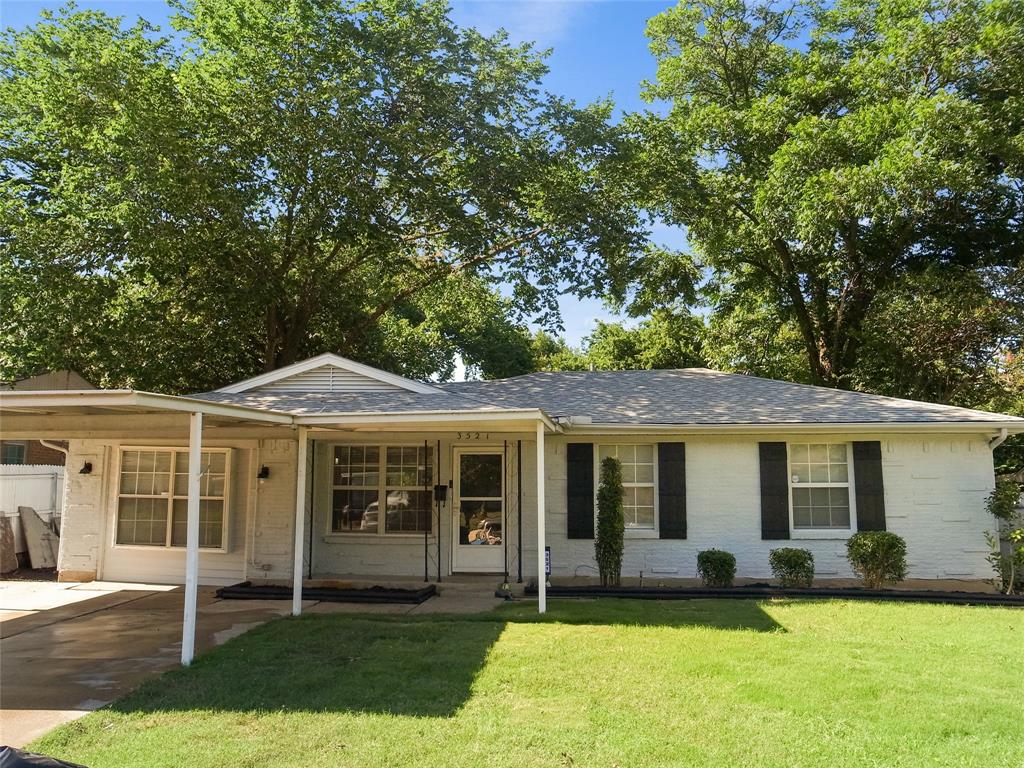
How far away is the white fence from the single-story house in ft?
9.42

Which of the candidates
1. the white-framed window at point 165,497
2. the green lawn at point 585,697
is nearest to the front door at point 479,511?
the green lawn at point 585,697

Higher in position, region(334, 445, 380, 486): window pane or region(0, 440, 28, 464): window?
region(0, 440, 28, 464): window

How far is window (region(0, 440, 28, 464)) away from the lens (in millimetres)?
21266

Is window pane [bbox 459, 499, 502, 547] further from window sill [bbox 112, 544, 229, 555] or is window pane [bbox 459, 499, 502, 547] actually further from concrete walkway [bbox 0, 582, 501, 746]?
window sill [bbox 112, 544, 229, 555]

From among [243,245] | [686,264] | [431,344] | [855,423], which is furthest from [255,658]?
[431,344]

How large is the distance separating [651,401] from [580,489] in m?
2.32

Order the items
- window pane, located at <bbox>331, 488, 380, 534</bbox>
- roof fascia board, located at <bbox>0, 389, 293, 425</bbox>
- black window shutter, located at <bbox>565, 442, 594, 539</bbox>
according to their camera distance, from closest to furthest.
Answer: roof fascia board, located at <bbox>0, 389, 293, 425</bbox>, black window shutter, located at <bbox>565, 442, 594, 539</bbox>, window pane, located at <bbox>331, 488, 380, 534</bbox>

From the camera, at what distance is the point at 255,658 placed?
23.3 feet

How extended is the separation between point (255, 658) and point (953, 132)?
49.9 ft

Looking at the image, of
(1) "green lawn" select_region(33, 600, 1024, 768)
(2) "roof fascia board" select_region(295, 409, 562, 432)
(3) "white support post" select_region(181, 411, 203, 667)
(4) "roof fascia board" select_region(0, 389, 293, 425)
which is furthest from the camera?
(2) "roof fascia board" select_region(295, 409, 562, 432)

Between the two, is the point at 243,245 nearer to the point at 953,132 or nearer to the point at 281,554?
the point at 281,554

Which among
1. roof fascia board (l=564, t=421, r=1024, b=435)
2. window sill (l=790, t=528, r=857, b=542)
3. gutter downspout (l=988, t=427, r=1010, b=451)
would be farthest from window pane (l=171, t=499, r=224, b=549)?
gutter downspout (l=988, t=427, r=1010, b=451)

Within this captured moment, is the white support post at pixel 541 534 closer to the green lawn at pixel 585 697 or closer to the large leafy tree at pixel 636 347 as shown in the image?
the green lawn at pixel 585 697

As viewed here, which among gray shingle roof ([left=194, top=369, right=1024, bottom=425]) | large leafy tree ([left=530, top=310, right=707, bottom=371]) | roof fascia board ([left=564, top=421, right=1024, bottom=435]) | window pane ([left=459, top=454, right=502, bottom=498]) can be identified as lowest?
window pane ([left=459, top=454, right=502, bottom=498])
